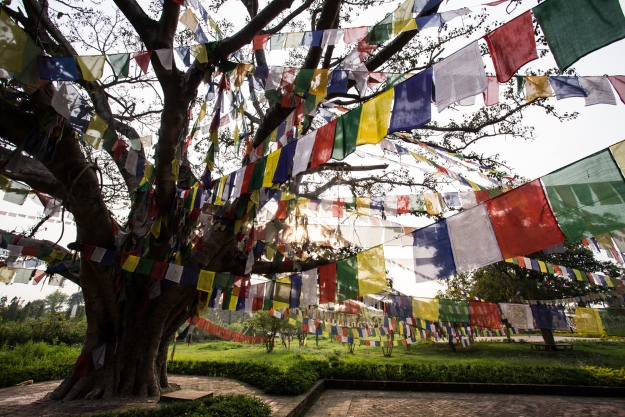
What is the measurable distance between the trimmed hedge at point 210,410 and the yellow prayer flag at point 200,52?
4.31 m

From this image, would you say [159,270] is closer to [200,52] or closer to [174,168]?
[174,168]

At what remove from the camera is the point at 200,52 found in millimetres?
4000

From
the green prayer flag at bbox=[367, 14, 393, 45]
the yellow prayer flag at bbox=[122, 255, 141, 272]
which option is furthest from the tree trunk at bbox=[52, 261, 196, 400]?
the green prayer flag at bbox=[367, 14, 393, 45]

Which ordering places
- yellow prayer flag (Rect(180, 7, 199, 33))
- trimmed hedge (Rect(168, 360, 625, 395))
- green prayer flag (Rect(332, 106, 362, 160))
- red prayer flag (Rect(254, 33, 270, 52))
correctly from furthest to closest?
trimmed hedge (Rect(168, 360, 625, 395)), yellow prayer flag (Rect(180, 7, 199, 33)), red prayer flag (Rect(254, 33, 270, 52)), green prayer flag (Rect(332, 106, 362, 160))

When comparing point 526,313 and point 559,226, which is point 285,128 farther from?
point 526,313

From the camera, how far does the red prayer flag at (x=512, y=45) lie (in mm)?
2986

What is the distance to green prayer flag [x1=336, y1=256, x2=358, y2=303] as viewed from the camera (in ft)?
14.8

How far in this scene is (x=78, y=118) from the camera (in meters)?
3.99

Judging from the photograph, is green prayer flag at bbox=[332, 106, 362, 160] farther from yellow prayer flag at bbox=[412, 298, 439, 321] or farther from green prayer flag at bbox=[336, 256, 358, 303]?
yellow prayer flag at bbox=[412, 298, 439, 321]

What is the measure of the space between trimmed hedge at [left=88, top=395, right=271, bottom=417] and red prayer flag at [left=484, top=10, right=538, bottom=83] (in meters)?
4.95

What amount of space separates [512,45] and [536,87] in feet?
3.83

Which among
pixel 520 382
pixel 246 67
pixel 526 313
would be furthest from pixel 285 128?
pixel 520 382

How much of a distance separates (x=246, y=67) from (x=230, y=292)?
4108 mm

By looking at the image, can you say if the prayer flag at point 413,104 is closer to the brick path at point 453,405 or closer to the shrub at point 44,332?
the brick path at point 453,405
